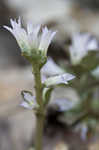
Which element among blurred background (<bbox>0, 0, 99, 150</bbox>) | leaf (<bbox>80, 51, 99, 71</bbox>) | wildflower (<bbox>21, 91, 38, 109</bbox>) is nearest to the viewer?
wildflower (<bbox>21, 91, 38, 109</bbox>)

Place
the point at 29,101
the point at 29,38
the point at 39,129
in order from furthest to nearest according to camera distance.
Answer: the point at 39,129 → the point at 29,101 → the point at 29,38

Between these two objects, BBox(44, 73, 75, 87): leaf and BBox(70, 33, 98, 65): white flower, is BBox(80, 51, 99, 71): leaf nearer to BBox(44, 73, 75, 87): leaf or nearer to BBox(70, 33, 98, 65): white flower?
BBox(70, 33, 98, 65): white flower

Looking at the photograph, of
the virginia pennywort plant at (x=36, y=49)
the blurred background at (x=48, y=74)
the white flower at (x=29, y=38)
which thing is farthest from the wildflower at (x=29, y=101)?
the blurred background at (x=48, y=74)

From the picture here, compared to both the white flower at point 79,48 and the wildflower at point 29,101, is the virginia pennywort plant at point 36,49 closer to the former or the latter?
the wildflower at point 29,101

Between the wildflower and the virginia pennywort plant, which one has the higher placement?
the virginia pennywort plant

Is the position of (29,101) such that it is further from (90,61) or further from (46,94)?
(90,61)

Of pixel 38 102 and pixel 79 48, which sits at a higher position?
pixel 79 48

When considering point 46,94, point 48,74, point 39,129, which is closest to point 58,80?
point 46,94

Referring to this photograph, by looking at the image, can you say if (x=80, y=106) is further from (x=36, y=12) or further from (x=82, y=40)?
(x=36, y=12)

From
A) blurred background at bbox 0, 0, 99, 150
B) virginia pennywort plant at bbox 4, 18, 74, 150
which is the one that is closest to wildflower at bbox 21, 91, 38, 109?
virginia pennywort plant at bbox 4, 18, 74, 150

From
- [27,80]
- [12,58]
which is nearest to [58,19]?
[12,58]
